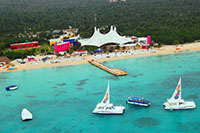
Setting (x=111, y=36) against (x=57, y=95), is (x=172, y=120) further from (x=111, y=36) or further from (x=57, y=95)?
(x=111, y=36)

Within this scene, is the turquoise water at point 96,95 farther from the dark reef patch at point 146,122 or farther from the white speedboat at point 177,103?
the white speedboat at point 177,103

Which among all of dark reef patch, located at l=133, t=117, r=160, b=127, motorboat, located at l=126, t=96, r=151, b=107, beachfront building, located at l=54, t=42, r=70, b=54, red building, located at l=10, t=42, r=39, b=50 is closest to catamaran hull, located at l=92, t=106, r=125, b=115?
motorboat, located at l=126, t=96, r=151, b=107

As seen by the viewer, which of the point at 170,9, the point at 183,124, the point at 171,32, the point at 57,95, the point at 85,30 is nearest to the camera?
the point at 183,124

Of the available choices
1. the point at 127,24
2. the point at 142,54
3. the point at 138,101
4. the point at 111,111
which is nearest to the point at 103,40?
the point at 142,54

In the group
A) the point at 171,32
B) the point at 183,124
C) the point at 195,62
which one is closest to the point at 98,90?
the point at 183,124

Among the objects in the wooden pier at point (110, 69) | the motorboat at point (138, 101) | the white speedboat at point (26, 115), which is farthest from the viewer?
the wooden pier at point (110, 69)

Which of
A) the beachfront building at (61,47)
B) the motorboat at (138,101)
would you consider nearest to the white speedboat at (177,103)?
the motorboat at (138,101)
